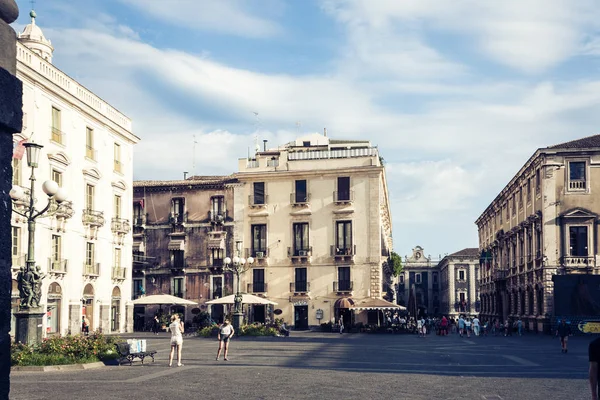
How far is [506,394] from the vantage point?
46.7 ft

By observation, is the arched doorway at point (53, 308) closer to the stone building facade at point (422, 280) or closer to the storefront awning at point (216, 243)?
the storefront awning at point (216, 243)

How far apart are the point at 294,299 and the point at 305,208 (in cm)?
670

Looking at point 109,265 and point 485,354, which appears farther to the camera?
point 109,265

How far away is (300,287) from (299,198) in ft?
21.6

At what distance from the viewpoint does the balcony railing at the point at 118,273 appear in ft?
141

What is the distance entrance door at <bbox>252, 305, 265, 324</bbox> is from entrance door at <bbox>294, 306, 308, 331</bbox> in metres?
2.41

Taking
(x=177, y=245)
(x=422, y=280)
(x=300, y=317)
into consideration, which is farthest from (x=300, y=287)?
(x=422, y=280)

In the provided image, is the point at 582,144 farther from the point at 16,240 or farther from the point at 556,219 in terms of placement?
the point at 16,240

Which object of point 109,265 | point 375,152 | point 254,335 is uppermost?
point 375,152

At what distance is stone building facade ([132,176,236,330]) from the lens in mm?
52250

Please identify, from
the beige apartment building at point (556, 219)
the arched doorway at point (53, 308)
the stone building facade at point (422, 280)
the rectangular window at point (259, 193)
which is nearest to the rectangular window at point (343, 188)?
the rectangular window at point (259, 193)

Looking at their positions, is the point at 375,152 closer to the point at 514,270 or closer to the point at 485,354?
the point at 514,270

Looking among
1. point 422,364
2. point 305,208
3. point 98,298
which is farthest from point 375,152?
point 422,364

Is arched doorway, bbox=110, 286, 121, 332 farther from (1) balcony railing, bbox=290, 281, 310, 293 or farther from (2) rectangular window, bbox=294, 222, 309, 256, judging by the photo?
(2) rectangular window, bbox=294, 222, 309, 256
